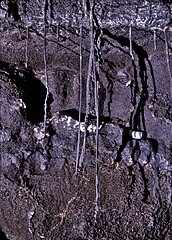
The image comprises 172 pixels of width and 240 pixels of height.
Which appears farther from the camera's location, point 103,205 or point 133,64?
point 133,64

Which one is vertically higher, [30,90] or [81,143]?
[30,90]

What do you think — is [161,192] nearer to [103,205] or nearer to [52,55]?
[103,205]

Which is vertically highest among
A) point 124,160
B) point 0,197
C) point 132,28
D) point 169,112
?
point 132,28

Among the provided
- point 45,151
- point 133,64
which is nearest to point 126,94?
point 133,64

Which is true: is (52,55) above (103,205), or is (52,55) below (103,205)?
above

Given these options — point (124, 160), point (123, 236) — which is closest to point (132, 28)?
point (124, 160)

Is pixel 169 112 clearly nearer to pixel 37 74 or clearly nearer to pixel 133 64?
pixel 133 64
